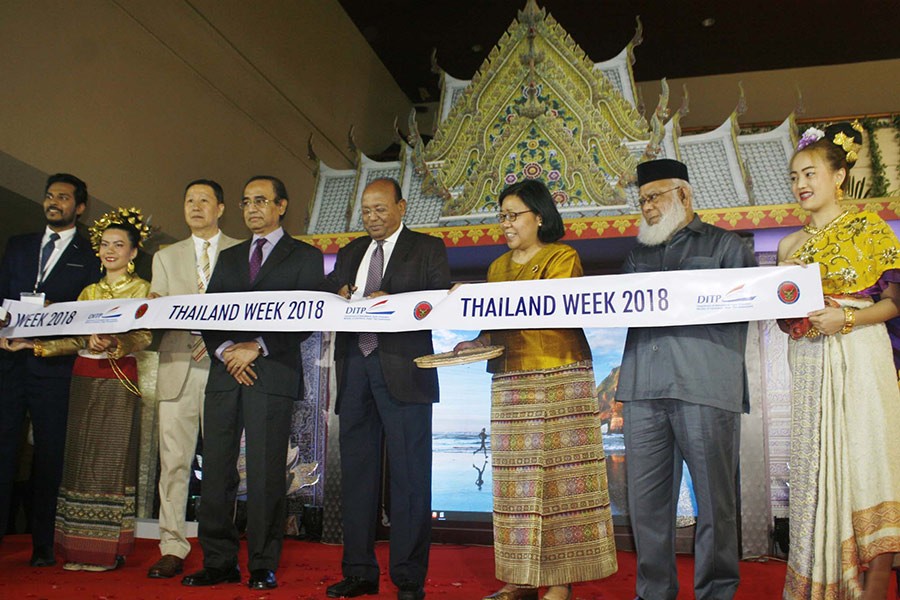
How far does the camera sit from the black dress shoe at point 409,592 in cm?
278

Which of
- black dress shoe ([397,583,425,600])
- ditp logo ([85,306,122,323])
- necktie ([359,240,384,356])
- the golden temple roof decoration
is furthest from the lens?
the golden temple roof decoration

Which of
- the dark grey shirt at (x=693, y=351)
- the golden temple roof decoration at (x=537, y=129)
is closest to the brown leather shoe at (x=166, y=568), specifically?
the dark grey shirt at (x=693, y=351)

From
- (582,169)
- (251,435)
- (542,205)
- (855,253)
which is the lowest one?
(251,435)

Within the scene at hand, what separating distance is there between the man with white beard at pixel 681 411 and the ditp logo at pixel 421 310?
776mm

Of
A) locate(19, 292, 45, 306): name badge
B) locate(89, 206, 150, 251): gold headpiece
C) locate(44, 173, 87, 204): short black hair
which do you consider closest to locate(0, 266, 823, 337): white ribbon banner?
locate(19, 292, 45, 306): name badge

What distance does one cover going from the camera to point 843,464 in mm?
2482

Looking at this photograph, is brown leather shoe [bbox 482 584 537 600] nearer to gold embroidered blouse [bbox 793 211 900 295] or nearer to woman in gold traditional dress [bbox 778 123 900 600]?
woman in gold traditional dress [bbox 778 123 900 600]

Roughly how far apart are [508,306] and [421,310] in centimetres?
36

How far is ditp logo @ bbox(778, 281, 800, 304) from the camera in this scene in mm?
2543

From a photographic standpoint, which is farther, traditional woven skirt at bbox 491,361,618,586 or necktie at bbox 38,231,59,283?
necktie at bbox 38,231,59,283

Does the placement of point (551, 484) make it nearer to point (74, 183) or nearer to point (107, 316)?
point (107, 316)

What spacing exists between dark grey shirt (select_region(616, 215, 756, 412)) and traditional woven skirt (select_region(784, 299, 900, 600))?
0.79 feet

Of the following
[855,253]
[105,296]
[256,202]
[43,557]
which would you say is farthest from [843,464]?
[43,557]

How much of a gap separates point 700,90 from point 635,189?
5.32 meters
